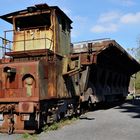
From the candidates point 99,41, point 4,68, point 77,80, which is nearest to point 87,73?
point 77,80

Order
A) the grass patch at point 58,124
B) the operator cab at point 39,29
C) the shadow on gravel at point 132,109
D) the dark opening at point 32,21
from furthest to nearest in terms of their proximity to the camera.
Result: the shadow on gravel at point 132,109, the dark opening at point 32,21, the operator cab at point 39,29, the grass patch at point 58,124

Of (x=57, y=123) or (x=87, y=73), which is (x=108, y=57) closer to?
(x=87, y=73)

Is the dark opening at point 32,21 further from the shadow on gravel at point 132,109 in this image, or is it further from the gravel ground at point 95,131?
the shadow on gravel at point 132,109

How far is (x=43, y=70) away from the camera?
36.4 feet

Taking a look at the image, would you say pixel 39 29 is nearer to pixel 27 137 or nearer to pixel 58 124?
pixel 58 124

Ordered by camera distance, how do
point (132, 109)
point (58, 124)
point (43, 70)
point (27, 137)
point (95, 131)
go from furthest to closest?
1. point (132, 109)
2. point (58, 124)
3. point (43, 70)
4. point (95, 131)
5. point (27, 137)

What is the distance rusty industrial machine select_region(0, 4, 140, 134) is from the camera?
10914mm

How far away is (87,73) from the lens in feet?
48.5

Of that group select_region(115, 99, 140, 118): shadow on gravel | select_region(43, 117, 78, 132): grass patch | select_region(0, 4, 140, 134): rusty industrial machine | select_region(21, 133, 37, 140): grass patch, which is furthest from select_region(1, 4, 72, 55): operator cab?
select_region(115, 99, 140, 118): shadow on gravel

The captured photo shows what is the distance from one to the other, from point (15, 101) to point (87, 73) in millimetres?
4548

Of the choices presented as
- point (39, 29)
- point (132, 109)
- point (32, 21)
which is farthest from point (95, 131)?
point (132, 109)

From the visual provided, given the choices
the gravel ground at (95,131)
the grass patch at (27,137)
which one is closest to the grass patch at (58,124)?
the gravel ground at (95,131)

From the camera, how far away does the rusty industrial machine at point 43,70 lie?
10914 mm

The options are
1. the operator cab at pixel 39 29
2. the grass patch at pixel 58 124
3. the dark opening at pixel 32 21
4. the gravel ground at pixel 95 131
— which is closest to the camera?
the gravel ground at pixel 95 131
